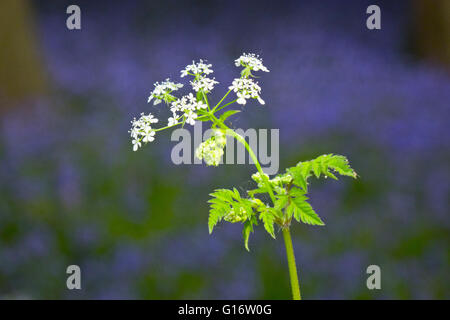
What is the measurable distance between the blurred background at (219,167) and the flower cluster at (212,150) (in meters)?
0.94

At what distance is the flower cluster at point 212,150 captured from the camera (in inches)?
40.2

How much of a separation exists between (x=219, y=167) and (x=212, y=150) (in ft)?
11.8

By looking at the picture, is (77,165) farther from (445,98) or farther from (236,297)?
(445,98)

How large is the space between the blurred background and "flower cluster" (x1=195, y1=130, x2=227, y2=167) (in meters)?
0.94

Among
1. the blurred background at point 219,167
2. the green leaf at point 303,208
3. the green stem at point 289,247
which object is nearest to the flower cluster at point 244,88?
the green stem at point 289,247

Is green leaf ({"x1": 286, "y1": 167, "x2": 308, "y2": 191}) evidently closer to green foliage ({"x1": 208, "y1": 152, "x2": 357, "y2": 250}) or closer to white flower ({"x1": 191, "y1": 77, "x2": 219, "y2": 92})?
green foliage ({"x1": 208, "y1": 152, "x2": 357, "y2": 250})

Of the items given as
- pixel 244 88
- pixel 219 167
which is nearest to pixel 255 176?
pixel 244 88

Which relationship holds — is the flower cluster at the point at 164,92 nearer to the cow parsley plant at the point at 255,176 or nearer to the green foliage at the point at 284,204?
the cow parsley plant at the point at 255,176

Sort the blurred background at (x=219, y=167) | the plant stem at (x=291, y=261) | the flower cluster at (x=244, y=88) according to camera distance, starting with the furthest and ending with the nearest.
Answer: the blurred background at (x=219, y=167), the flower cluster at (x=244, y=88), the plant stem at (x=291, y=261)

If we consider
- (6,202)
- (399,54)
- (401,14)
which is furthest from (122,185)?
(401,14)

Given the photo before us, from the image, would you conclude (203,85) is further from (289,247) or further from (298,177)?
(289,247)

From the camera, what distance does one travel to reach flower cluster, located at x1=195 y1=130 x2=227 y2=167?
102 cm

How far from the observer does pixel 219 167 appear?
15.2 feet

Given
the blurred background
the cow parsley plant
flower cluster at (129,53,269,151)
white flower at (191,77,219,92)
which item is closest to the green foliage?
the cow parsley plant
